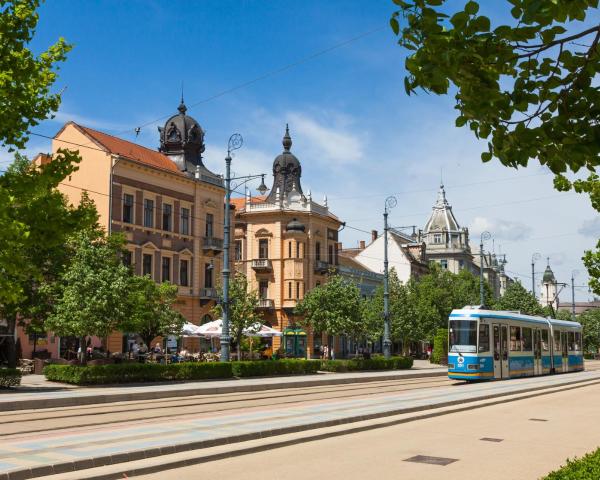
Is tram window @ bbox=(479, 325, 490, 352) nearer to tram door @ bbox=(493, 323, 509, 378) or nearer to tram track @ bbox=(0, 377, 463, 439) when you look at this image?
tram door @ bbox=(493, 323, 509, 378)

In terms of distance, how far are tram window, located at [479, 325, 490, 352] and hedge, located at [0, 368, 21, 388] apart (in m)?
18.0

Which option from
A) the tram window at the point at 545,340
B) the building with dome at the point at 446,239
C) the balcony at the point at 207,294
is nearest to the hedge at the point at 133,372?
the tram window at the point at 545,340

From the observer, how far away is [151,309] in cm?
3659

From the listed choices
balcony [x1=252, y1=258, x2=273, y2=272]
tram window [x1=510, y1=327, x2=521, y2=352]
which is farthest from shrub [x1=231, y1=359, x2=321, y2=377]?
balcony [x1=252, y1=258, x2=273, y2=272]

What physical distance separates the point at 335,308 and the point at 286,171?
106ft

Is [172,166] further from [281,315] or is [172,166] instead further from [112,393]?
[112,393]

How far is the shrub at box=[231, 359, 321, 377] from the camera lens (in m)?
33.3

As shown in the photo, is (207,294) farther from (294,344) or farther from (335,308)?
(335,308)

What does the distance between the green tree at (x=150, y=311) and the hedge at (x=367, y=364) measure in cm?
793

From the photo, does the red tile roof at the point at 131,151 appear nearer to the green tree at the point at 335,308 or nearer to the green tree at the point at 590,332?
the green tree at the point at 335,308

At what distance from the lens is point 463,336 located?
3225 centimetres

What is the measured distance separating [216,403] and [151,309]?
16.6 metres

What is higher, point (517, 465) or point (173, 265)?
point (173, 265)

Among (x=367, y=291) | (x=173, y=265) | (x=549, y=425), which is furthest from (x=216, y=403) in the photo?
(x=367, y=291)
